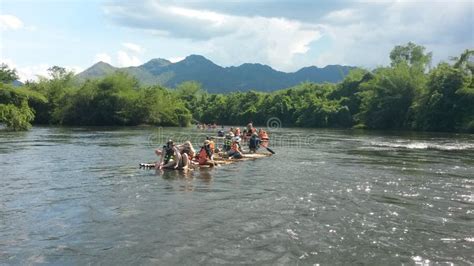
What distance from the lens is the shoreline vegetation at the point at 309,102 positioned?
223ft

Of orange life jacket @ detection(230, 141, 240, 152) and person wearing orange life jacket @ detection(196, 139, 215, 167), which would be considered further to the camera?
orange life jacket @ detection(230, 141, 240, 152)

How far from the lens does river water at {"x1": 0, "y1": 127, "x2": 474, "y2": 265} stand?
1011 centimetres

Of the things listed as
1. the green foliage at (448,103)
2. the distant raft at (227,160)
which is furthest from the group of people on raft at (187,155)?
the green foliage at (448,103)

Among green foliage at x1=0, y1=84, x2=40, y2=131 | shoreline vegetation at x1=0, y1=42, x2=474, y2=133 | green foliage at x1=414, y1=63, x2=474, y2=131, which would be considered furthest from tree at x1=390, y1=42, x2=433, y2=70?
green foliage at x1=0, y1=84, x2=40, y2=131

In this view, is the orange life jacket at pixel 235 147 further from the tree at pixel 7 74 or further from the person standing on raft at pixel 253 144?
the tree at pixel 7 74

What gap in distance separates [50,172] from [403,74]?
7211 centimetres

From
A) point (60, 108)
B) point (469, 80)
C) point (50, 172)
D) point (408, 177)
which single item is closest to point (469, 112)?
point (469, 80)

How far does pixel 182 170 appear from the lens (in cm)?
2177

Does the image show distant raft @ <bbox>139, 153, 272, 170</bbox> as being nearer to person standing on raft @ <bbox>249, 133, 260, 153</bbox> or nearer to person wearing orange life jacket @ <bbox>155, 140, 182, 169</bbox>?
person wearing orange life jacket @ <bbox>155, 140, 182, 169</bbox>

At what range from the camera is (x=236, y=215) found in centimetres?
1352

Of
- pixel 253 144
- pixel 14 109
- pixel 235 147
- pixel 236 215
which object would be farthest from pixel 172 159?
pixel 14 109

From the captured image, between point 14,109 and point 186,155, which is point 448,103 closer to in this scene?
point 186,155

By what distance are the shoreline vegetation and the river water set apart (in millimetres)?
40452

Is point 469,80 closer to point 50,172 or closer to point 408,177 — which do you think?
point 408,177
